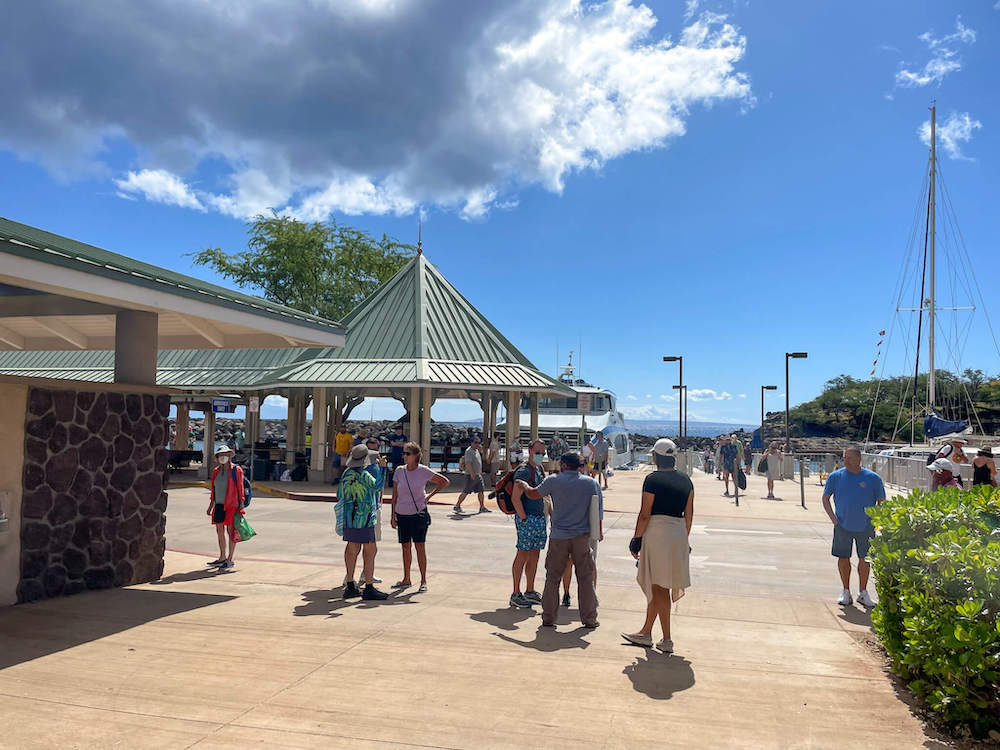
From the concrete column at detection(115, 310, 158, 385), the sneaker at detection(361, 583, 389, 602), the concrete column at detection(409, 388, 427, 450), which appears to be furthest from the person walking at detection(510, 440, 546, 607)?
the concrete column at detection(409, 388, 427, 450)

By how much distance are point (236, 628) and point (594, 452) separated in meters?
17.9

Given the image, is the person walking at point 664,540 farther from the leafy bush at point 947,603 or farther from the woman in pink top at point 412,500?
the woman in pink top at point 412,500

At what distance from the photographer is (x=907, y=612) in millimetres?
5289

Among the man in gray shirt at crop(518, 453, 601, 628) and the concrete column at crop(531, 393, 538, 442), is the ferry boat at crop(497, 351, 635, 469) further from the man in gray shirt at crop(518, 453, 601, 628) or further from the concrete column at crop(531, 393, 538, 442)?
the man in gray shirt at crop(518, 453, 601, 628)

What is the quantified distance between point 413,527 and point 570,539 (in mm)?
2205

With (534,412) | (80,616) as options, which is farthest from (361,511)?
(534,412)

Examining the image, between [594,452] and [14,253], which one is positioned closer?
[14,253]

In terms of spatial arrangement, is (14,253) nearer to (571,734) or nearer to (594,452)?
(571,734)

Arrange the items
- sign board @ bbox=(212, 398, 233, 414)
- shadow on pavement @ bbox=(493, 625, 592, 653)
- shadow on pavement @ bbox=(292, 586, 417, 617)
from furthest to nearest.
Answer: sign board @ bbox=(212, 398, 233, 414) < shadow on pavement @ bbox=(292, 586, 417, 617) < shadow on pavement @ bbox=(493, 625, 592, 653)

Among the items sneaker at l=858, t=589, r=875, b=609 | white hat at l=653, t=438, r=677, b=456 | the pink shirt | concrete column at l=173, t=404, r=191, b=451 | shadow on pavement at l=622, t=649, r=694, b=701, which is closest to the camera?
shadow on pavement at l=622, t=649, r=694, b=701

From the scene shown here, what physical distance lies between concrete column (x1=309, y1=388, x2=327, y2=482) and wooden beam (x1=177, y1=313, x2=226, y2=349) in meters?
9.45

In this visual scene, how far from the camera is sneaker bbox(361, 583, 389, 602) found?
27.5 feet

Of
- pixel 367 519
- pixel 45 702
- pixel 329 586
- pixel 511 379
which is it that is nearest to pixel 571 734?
pixel 45 702

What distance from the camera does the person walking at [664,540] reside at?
6449 millimetres
